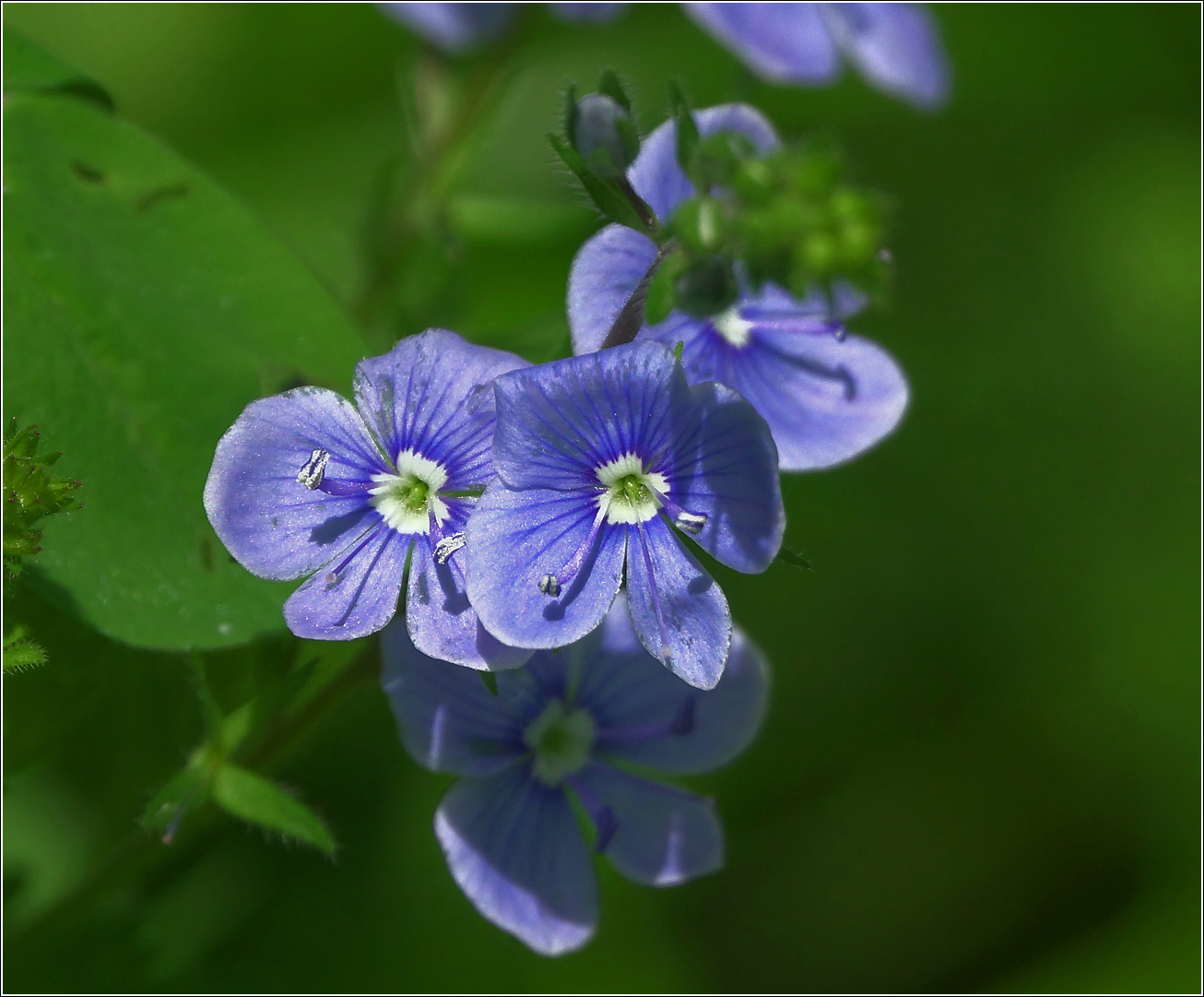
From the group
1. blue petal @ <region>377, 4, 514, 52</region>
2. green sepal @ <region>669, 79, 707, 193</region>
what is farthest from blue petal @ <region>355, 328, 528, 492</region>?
blue petal @ <region>377, 4, 514, 52</region>

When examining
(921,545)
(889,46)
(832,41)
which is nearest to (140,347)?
(832,41)

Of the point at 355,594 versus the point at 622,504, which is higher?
the point at 622,504

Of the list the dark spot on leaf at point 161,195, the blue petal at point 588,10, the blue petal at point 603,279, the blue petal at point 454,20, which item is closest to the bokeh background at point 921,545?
the blue petal at point 454,20

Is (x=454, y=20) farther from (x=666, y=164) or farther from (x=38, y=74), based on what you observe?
(x=666, y=164)

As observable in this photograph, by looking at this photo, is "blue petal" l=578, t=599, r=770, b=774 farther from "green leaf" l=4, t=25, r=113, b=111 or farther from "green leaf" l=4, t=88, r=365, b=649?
"green leaf" l=4, t=25, r=113, b=111

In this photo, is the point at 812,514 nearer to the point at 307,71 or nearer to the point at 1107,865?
the point at 1107,865
